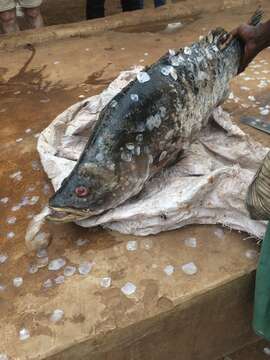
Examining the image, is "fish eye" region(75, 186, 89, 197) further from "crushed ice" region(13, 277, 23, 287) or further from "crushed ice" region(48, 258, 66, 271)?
"crushed ice" region(13, 277, 23, 287)

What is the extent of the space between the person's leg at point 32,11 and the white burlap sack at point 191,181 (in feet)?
10.3

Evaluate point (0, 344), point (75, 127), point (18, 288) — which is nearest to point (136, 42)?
point (75, 127)

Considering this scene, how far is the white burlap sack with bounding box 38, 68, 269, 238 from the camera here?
92.5 inches

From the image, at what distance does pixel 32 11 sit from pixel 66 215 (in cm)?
426

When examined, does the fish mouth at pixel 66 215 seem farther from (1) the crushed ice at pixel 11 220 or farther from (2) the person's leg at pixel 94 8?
(2) the person's leg at pixel 94 8

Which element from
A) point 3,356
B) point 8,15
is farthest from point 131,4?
point 3,356

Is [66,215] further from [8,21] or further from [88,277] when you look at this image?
[8,21]

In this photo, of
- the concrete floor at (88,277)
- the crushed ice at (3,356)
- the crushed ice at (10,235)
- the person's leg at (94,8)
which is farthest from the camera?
the person's leg at (94,8)

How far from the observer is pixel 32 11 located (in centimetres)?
565

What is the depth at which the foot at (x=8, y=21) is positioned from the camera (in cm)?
528

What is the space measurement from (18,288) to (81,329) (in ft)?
1.35

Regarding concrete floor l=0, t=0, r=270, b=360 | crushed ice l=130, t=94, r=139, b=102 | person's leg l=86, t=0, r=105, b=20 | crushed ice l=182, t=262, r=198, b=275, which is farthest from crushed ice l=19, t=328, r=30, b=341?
person's leg l=86, t=0, r=105, b=20

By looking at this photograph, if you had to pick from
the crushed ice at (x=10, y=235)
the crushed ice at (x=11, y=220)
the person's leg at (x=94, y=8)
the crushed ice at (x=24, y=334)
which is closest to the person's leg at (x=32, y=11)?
the person's leg at (x=94, y=8)

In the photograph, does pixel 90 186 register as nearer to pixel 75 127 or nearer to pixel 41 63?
pixel 75 127
